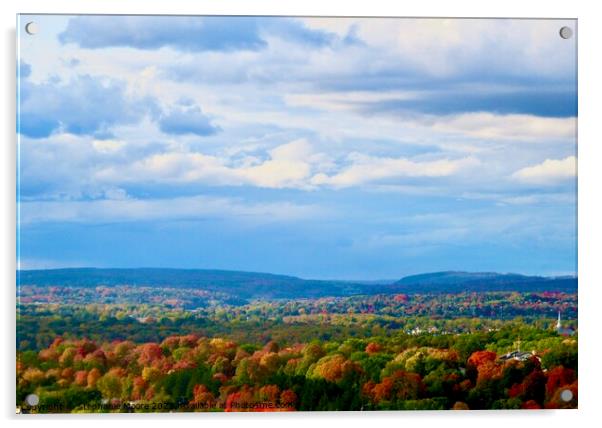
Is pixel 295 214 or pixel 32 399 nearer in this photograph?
pixel 32 399

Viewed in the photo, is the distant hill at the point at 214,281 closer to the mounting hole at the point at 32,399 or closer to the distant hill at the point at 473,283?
the distant hill at the point at 473,283

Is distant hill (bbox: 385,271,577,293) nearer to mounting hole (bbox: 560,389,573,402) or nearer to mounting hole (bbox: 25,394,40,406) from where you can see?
mounting hole (bbox: 560,389,573,402)

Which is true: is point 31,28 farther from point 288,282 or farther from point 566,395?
point 566,395

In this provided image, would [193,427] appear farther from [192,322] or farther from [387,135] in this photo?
[387,135]

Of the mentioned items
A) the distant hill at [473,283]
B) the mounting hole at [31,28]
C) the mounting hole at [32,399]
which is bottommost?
the mounting hole at [32,399]

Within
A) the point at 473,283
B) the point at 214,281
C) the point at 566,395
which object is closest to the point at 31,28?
the point at 214,281

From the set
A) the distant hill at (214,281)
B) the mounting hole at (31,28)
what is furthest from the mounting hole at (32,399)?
the mounting hole at (31,28)

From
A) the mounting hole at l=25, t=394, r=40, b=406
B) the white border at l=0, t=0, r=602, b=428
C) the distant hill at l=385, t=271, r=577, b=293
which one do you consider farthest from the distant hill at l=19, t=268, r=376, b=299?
the mounting hole at l=25, t=394, r=40, b=406
